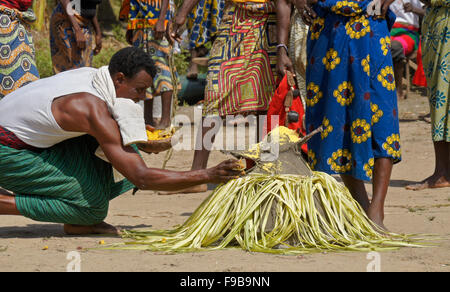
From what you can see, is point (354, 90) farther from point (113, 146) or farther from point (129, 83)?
point (113, 146)

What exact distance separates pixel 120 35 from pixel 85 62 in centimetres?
595

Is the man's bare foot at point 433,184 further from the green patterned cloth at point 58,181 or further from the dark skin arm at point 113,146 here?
the green patterned cloth at point 58,181

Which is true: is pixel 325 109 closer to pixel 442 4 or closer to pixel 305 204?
pixel 305 204

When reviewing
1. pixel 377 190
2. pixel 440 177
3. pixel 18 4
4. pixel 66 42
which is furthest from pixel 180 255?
pixel 66 42

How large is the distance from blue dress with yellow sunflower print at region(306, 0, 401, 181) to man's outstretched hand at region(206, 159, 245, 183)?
878mm

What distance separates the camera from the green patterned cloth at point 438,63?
223 inches

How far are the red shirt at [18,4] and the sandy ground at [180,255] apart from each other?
5.26ft

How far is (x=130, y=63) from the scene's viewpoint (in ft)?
12.3

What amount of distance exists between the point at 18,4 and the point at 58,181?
206 cm

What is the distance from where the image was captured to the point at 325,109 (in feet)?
13.9

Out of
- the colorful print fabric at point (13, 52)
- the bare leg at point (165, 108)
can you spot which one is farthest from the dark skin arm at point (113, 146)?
the bare leg at point (165, 108)

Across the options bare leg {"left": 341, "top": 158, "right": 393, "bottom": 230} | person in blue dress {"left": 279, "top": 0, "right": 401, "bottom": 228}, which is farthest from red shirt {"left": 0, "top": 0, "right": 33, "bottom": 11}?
bare leg {"left": 341, "top": 158, "right": 393, "bottom": 230}

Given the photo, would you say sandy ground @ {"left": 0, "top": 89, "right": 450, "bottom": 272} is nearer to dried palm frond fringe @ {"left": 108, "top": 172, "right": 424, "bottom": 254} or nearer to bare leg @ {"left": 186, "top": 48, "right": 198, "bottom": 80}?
dried palm frond fringe @ {"left": 108, "top": 172, "right": 424, "bottom": 254}

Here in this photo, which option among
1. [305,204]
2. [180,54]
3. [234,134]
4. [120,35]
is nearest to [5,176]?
[305,204]
